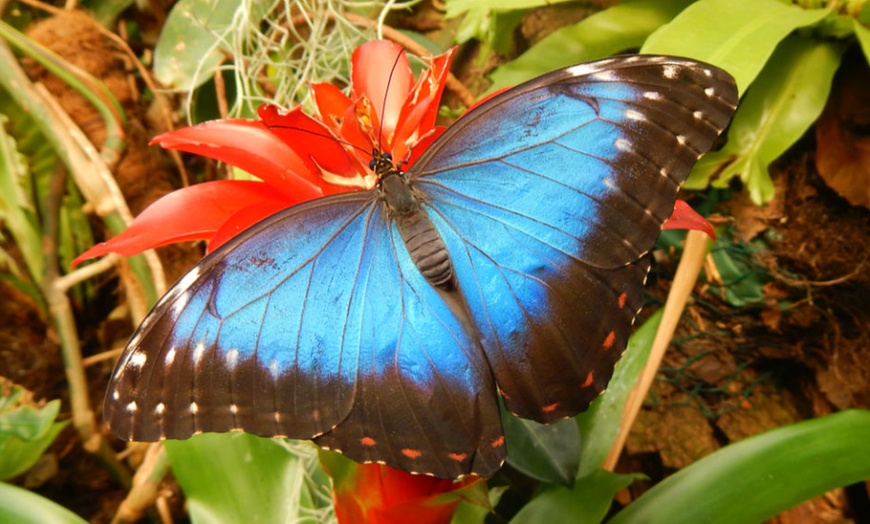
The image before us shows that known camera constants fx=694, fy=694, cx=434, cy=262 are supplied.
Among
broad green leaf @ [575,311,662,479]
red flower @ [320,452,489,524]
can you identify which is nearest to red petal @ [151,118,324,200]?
red flower @ [320,452,489,524]

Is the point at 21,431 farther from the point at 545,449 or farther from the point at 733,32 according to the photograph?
the point at 733,32

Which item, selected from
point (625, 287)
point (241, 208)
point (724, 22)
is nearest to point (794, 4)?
point (724, 22)

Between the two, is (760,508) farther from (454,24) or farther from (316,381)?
(454,24)

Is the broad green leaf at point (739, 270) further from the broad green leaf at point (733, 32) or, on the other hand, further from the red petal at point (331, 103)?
the red petal at point (331, 103)

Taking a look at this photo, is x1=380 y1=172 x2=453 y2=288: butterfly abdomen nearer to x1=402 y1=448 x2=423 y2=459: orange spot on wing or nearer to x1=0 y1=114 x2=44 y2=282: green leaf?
x1=402 y1=448 x2=423 y2=459: orange spot on wing

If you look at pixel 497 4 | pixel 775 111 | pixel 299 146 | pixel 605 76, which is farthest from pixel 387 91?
pixel 775 111

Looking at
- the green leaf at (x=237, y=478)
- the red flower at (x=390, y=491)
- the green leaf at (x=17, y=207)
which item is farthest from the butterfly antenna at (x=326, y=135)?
the green leaf at (x=17, y=207)
